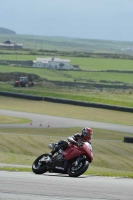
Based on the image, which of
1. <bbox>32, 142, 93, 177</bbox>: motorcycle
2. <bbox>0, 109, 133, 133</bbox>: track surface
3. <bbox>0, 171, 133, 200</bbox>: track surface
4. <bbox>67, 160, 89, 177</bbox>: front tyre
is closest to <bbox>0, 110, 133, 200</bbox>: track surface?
<bbox>0, 171, 133, 200</bbox>: track surface

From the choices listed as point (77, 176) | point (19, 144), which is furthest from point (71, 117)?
point (77, 176)

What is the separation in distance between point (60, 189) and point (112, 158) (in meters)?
20.6

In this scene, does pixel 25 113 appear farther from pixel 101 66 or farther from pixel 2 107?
pixel 101 66

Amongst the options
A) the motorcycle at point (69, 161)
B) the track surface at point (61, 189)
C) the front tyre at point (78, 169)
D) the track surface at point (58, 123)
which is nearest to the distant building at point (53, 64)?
the track surface at point (58, 123)

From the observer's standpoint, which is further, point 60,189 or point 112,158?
point 112,158

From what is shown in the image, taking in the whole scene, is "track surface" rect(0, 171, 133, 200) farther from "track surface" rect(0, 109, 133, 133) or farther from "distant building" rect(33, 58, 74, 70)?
"distant building" rect(33, 58, 74, 70)

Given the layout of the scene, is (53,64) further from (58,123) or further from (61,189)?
(61,189)

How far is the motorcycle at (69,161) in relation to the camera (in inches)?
669

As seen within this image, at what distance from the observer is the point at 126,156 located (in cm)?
3412

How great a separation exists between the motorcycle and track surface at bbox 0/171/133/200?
220cm

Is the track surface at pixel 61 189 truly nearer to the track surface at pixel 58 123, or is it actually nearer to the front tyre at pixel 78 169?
the front tyre at pixel 78 169

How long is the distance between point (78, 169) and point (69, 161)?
1.66 feet

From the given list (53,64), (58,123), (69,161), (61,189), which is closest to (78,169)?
(69,161)

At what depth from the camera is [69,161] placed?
17.4 meters
